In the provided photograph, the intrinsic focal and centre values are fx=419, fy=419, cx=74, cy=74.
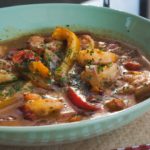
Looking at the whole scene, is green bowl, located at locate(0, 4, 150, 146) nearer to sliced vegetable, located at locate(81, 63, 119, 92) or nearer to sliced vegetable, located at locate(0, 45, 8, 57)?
sliced vegetable, located at locate(0, 45, 8, 57)

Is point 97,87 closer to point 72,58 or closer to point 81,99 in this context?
point 81,99

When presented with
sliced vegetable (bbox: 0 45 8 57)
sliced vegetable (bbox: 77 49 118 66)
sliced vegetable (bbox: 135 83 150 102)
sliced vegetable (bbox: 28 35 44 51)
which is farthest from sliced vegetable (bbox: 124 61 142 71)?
sliced vegetable (bbox: 0 45 8 57)

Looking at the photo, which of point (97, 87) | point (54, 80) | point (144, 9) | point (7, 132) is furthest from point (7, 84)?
point (144, 9)

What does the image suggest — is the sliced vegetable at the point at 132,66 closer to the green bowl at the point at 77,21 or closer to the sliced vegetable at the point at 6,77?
the green bowl at the point at 77,21

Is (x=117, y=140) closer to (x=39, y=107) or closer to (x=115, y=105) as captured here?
(x=115, y=105)

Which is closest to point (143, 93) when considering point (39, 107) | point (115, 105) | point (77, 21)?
point (115, 105)

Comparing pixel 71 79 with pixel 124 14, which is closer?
pixel 71 79
